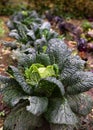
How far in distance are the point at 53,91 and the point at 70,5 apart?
15.6 feet

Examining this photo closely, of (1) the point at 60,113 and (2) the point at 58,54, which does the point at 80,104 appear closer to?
(1) the point at 60,113

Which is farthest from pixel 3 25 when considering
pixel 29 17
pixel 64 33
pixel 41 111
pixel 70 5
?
pixel 41 111

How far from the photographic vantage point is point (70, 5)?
805 cm

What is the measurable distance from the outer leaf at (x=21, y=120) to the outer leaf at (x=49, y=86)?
28cm

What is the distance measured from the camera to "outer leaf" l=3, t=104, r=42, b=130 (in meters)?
3.58

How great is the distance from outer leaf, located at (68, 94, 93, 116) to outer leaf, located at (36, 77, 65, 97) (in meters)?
0.18

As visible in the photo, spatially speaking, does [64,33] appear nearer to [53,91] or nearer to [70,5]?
[70,5]

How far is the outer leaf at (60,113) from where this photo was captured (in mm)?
3361

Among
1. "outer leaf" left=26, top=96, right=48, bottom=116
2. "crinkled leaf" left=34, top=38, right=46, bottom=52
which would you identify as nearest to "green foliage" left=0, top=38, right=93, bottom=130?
"outer leaf" left=26, top=96, right=48, bottom=116

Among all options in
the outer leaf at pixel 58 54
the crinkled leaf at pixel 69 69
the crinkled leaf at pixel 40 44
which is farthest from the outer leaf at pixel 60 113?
the crinkled leaf at pixel 40 44

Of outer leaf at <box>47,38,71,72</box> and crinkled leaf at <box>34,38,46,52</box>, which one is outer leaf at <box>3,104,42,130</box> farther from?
crinkled leaf at <box>34,38,46,52</box>

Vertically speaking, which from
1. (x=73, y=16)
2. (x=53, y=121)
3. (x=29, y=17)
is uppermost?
(x=53, y=121)

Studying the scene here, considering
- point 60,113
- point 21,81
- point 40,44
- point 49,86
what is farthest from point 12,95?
point 40,44

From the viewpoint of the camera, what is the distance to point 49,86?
11.7 ft
